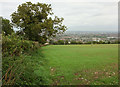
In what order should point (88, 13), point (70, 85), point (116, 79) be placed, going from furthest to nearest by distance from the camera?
point (88, 13) < point (116, 79) < point (70, 85)

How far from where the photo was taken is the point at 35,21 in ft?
41.4

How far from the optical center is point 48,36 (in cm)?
1322

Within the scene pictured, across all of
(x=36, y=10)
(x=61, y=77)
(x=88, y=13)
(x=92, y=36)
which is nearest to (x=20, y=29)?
(x=36, y=10)

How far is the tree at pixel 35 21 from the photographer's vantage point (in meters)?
11.8

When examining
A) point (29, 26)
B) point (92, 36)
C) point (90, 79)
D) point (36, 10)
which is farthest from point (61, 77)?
point (92, 36)

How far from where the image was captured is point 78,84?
3.11 meters

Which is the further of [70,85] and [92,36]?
[92,36]

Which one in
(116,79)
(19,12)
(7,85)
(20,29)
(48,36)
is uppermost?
(19,12)

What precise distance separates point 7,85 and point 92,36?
24.3 metres

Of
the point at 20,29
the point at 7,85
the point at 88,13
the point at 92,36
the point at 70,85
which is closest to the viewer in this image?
the point at 7,85

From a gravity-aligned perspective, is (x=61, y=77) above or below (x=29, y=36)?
below

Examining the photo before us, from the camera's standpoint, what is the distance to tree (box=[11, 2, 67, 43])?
38.6ft

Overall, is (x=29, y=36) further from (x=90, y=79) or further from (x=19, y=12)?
(x=90, y=79)

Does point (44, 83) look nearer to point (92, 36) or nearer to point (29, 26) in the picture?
point (29, 26)
